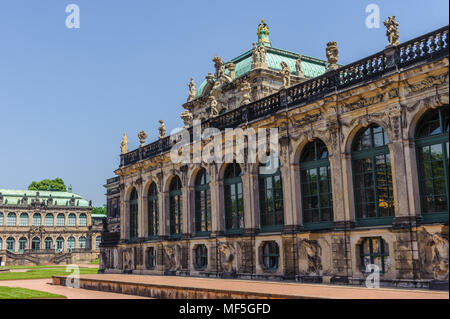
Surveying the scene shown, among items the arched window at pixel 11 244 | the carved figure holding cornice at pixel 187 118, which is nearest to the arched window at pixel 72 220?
the arched window at pixel 11 244

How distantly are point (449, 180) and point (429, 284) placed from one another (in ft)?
11.8

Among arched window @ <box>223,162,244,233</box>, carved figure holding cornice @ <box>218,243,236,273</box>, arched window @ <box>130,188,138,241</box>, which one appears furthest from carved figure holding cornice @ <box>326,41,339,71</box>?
arched window @ <box>130,188,138,241</box>

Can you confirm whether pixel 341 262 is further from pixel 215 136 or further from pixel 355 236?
pixel 215 136

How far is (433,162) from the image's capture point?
17797 millimetres

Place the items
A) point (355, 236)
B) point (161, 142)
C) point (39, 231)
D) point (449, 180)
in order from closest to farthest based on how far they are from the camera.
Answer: point (449, 180)
point (355, 236)
point (161, 142)
point (39, 231)

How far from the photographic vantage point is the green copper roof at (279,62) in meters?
33.4

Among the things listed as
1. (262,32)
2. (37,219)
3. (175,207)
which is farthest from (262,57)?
(37,219)

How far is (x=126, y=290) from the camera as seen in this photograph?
901 inches

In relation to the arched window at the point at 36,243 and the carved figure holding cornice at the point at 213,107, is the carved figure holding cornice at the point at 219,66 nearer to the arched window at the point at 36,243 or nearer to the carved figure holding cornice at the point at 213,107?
the carved figure holding cornice at the point at 213,107

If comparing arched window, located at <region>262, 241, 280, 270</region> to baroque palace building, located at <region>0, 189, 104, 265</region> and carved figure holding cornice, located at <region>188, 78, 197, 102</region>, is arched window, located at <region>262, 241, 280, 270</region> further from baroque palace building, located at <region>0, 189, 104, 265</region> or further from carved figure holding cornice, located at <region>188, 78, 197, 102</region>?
baroque palace building, located at <region>0, 189, 104, 265</region>

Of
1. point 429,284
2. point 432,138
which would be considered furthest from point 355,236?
point 432,138

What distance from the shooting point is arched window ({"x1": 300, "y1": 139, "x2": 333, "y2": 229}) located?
21750mm

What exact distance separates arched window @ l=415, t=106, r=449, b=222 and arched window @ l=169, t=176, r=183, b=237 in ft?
57.9

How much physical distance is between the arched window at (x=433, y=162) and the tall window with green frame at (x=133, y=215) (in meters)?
Answer: 24.2
